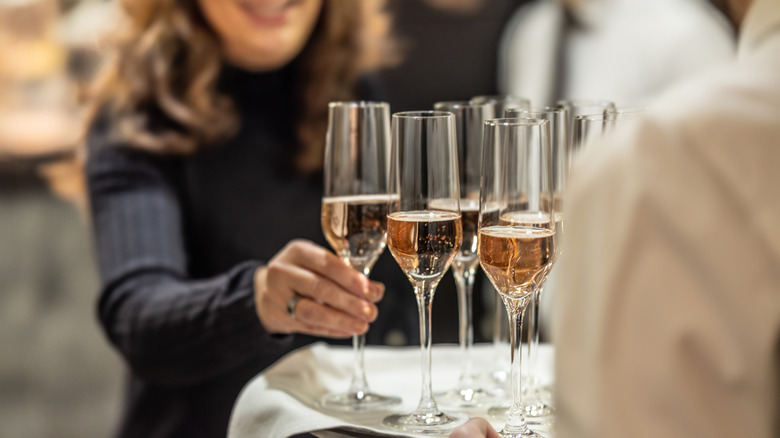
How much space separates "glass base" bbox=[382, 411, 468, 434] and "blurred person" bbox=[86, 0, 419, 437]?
85 cm

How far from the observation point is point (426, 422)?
808 millimetres

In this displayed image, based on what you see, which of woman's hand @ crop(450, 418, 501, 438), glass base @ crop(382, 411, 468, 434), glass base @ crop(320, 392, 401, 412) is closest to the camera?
woman's hand @ crop(450, 418, 501, 438)

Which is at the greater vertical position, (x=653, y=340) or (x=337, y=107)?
(x=337, y=107)

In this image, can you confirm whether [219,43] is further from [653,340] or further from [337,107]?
[653,340]

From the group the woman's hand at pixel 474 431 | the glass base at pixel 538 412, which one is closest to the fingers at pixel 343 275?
the glass base at pixel 538 412

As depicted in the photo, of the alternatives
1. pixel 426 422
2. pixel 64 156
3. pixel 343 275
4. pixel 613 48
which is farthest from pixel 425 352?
pixel 64 156

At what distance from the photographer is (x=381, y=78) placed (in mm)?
2449

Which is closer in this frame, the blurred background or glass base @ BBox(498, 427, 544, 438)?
glass base @ BBox(498, 427, 544, 438)

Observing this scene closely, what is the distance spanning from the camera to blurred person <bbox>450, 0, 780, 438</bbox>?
0.43 meters

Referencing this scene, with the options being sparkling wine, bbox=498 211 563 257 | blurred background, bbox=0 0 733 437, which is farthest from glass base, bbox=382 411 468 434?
blurred background, bbox=0 0 733 437

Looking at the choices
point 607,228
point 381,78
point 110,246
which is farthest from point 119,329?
point 607,228

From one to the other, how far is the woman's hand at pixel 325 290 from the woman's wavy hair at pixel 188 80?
2.76 ft

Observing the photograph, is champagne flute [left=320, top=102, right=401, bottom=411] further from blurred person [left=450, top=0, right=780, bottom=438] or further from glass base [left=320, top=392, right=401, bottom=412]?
blurred person [left=450, top=0, right=780, bottom=438]

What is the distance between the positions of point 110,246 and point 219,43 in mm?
532
